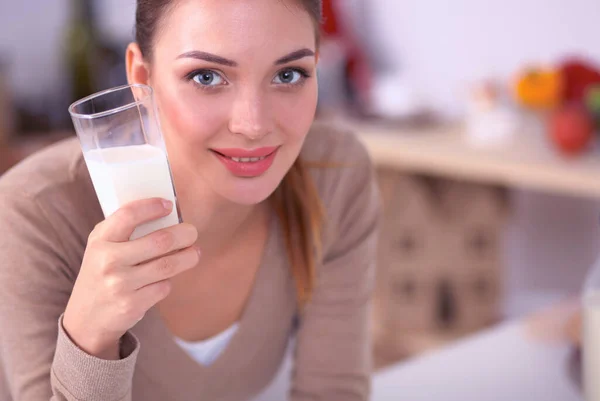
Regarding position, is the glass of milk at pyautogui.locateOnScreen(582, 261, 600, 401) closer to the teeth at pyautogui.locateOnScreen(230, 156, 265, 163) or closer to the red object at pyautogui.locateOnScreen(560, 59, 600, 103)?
the teeth at pyautogui.locateOnScreen(230, 156, 265, 163)

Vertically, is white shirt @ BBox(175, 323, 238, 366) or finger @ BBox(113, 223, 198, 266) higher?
finger @ BBox(113, 223, 198, 266)

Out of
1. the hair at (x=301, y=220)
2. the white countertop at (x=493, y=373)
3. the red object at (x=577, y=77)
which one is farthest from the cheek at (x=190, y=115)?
the red object at (x=577, y=77)

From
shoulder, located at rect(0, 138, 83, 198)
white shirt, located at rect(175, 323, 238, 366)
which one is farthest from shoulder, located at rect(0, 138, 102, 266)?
white shirt, located at rect(175, 323, 238, 366)

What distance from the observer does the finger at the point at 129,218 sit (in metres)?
0.74

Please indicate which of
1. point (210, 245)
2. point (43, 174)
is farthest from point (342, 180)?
point (43, 174)

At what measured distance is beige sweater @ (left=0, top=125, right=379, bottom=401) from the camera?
88cm

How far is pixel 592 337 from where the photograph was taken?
0.96 meters

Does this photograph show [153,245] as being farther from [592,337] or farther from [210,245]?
[592,337]

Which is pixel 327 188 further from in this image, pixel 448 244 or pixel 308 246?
pixel 448 244

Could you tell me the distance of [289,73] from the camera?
89cm

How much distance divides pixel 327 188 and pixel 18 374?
0.52 metres

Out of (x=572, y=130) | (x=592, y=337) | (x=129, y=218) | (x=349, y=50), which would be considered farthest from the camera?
(x=349, y=50)

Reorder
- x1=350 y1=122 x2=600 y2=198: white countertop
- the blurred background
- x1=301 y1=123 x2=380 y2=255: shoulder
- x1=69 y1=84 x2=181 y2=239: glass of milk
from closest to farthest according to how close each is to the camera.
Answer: x1=69 y1=84 x2=181 y2=239: glass of milk < x1=301 y1=123 x2=380 y2=255: shoulder < x1=350 y1=122 x2=600 y2=198: white countertop < the blurred background

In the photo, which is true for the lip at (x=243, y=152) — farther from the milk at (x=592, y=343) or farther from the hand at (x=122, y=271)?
the milk at (x=592, y=343)
